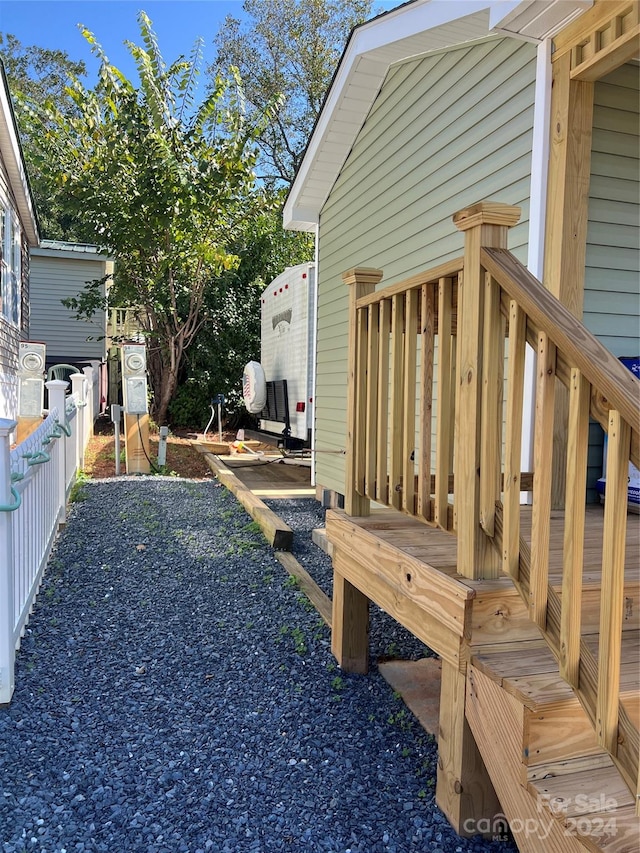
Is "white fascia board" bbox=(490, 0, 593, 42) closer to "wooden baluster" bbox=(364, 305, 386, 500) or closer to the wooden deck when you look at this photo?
"wooden baluster" bbox=(364, 305, 386, 500)

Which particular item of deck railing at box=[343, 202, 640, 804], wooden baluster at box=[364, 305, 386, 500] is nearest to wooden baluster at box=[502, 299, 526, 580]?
deck railing at box=[343, 202, 640, 804]

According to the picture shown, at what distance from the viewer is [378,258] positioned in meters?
5.51

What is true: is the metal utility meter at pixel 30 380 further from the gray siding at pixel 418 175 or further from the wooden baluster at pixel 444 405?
the wooden baluster at pixel 444 405

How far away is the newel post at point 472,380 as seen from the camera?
71.9 inches

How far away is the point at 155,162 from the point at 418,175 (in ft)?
18.9

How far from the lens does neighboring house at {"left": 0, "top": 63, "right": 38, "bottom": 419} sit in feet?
26.9

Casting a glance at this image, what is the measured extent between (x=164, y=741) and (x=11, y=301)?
9.57 metres

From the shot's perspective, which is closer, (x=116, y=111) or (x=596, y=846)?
(x=596, y=846)

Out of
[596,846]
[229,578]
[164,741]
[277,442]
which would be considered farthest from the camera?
[277,442]

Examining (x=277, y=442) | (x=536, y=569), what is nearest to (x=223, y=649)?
(x=536, y=569)

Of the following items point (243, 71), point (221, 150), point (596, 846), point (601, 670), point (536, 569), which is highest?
point (243, 71)

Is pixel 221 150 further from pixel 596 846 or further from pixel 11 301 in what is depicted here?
pixel 596 846

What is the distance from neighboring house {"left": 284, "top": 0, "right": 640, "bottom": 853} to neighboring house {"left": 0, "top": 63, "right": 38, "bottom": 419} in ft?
17.6

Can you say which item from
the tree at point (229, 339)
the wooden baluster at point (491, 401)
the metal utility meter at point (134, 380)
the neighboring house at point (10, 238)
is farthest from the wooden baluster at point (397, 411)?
the tree at point (229, 339)
